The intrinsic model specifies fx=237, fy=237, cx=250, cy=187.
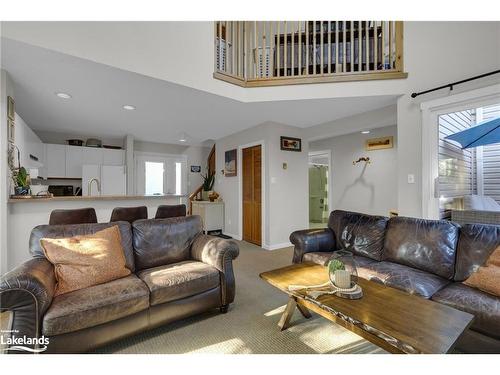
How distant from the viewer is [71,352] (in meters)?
1.41

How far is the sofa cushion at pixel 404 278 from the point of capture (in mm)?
1691

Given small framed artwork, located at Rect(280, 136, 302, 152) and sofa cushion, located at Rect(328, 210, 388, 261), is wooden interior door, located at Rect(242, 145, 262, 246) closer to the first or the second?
small framed artwork, located at Rect(280, 136, 302, 152)

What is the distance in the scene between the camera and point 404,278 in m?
1.81

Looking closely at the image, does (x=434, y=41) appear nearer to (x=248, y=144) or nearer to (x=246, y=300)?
(x=248, y=144)

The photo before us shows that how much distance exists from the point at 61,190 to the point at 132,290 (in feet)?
14.2

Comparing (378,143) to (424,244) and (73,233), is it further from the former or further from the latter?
(73,233)

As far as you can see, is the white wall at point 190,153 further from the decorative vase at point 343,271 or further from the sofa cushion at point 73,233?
the decorative vase at point 343,271

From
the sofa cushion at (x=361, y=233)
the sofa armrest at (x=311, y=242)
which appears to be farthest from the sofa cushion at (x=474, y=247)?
the sofa armrest at (x=311, y=242)

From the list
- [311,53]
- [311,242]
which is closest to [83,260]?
[311,242]

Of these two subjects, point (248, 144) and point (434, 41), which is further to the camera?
point (248, 144)

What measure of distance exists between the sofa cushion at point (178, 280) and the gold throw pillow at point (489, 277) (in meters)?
1.89

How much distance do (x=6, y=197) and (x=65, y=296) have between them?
60.3 inches

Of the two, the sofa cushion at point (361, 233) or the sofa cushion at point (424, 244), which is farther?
the sofa cushion at point (361, 233)
